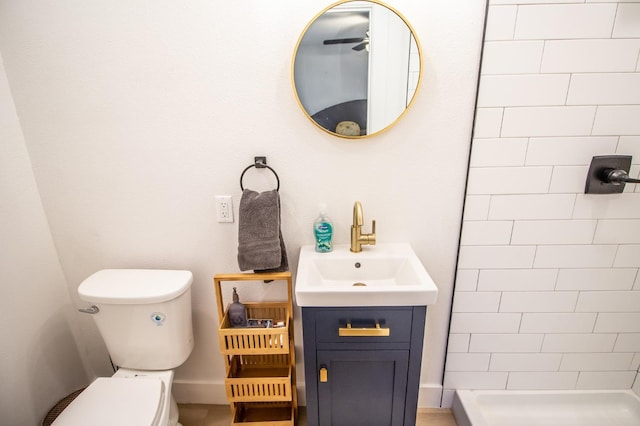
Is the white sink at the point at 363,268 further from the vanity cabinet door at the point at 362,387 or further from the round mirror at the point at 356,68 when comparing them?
the round mirror at the point at 356,68

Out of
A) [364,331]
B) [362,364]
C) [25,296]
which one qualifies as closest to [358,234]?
[364,331]

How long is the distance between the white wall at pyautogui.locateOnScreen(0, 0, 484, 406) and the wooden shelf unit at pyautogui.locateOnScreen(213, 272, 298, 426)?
16 centimetres

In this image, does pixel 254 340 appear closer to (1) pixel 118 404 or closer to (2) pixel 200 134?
(1) pixel 118 404

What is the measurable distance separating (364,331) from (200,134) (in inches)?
37.6

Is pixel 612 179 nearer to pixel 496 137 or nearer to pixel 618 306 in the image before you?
pixel 496 137

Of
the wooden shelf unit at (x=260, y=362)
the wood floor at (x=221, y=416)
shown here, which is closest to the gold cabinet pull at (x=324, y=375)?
the wooden shelf unit at (x=260, y=362)

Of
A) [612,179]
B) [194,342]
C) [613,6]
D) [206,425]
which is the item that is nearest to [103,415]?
[194,342]

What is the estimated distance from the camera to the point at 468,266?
1350 mm

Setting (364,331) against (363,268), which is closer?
A: (364,331)

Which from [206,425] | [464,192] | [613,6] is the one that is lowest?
[206,425]

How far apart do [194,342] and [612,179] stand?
6.17ft

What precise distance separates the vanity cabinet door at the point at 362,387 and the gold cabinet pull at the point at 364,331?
95mm

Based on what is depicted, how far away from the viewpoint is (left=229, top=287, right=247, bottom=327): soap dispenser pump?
1.33m

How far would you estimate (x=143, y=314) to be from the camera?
1231 mm
